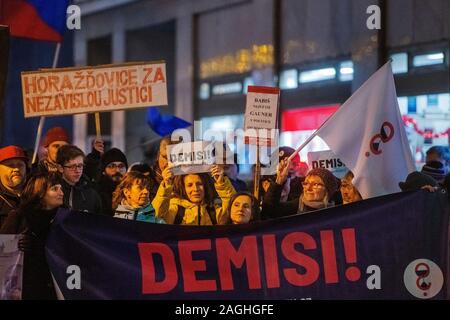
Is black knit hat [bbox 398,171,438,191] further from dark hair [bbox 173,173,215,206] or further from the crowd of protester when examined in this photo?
dark hair [bbox 173,173,215,206]

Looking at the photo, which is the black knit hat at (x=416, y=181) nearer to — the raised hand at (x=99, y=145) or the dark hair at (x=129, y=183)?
the dark hair at (x=129, y=183)

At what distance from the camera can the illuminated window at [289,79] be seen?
49.0 feet

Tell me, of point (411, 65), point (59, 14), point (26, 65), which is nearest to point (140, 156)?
point (26, 65)

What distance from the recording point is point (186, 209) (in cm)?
696

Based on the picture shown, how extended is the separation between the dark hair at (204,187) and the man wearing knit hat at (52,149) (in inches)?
38.8

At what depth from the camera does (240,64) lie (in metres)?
16.4

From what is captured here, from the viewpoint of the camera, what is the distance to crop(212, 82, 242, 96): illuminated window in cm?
1650

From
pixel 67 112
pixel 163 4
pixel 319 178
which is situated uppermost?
pixel 163 4

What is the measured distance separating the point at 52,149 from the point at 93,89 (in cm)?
67

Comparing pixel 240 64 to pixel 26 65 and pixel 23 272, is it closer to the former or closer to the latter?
pixel 26 65

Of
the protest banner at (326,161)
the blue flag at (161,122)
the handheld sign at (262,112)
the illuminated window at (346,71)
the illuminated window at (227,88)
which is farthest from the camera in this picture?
the illuminated window at (227,88)

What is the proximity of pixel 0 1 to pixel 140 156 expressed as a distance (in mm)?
10134

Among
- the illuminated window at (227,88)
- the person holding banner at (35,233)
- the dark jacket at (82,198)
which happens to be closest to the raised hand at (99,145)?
the dark jacket at (82,198)

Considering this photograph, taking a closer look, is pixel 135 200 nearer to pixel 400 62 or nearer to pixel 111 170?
pixel 111 170
